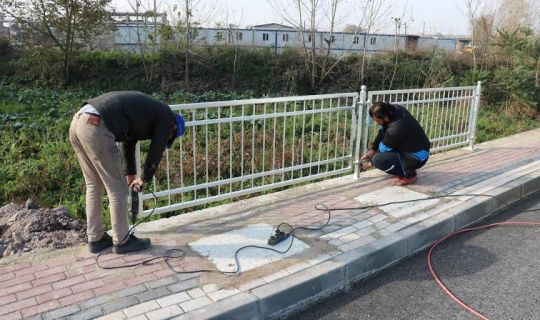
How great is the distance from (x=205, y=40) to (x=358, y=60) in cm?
554

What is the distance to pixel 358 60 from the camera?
1600 centimetres

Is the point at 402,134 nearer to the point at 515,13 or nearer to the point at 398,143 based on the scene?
the point at 398,143

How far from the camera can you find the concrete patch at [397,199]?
4.76 meters

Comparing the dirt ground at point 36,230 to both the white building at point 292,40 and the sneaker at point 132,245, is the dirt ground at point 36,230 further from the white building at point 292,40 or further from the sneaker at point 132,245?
the white building at point 292,40

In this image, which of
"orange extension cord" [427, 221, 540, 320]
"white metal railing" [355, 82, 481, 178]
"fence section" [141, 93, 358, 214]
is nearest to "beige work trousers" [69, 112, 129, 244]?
"fence section" [141, 93, 358, 214]

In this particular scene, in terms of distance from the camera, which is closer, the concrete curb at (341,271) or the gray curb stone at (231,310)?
the gray curb stone at (231,310)

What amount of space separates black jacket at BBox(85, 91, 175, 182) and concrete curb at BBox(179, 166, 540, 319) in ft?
4.04

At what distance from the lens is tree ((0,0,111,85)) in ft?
47.9

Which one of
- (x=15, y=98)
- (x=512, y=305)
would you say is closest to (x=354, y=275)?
(x=512, y=305)

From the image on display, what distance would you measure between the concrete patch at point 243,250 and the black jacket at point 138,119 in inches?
31.1

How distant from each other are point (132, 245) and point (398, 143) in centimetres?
335

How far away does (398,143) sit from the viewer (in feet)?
18.0

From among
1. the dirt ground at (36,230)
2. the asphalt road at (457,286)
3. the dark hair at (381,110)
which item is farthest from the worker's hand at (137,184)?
the dark hair at (381,110)

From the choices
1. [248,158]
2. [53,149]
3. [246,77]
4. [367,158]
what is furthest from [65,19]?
[367,158]
